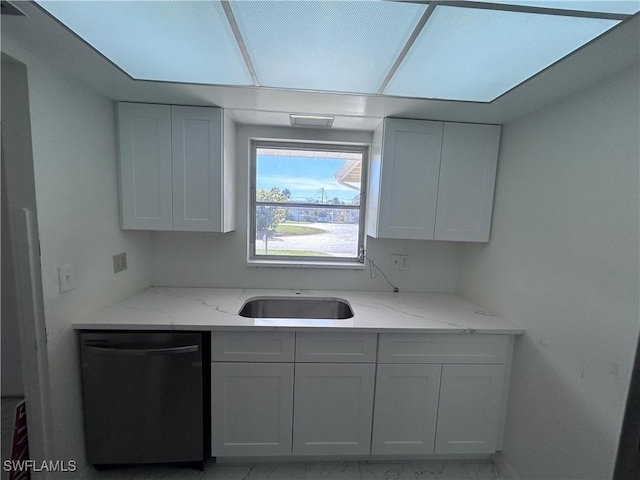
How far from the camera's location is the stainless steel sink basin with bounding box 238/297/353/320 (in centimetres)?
199

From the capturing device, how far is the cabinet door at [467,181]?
A: 1747mm

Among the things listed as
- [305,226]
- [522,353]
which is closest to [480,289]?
[522,353]

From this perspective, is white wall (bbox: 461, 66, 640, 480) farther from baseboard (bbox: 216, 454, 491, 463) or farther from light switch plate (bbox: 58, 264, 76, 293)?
light switch plate (bbox: 58, 264, 76, 293)

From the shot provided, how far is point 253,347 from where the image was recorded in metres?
1.45

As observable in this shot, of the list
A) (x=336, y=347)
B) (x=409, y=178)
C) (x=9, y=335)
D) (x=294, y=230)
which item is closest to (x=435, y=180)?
(x=409, y=178)

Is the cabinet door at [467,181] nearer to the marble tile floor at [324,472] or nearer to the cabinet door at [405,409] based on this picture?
the cabinet door at [405,409]

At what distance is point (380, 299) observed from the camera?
1.97 metres

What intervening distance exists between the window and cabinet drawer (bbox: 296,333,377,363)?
0.78 metres

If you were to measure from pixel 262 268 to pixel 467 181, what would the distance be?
5.55 ft

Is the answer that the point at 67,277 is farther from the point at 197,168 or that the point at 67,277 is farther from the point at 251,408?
the point at 251,408

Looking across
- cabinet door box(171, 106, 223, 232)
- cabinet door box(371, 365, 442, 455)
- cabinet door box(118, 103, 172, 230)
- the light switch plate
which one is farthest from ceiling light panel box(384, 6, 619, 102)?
the light switch plate

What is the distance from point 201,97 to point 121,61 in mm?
413

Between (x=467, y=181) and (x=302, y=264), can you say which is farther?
(x=302, y=264)

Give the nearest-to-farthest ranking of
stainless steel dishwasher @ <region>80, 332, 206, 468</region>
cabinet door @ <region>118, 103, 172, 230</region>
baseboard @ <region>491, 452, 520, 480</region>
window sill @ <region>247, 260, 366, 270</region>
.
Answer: stainless steel dishwasher @ <region>80, 332, 206, 468</region>
baseboard @ <region>491, 452, 520, 480</region>
cabinet door @ <region>118, 103, 172, 230</region>
window sill @ <region>247, 260, 366, 270</region>
